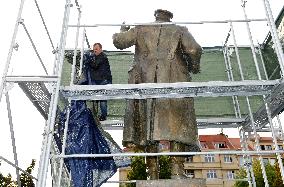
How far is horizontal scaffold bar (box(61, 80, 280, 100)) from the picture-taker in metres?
3.96

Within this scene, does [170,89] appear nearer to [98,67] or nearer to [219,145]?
[98,67]

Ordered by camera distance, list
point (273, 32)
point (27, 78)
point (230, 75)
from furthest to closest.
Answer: point (230, 75), point (273, 32), point (27, 78)

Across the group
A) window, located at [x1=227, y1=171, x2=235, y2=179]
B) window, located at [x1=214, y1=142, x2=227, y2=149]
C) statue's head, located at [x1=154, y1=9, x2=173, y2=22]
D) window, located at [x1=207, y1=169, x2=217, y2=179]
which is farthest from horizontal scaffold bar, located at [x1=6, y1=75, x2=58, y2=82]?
window, located at [x1=227, y1=171, x2=235, y2=179]

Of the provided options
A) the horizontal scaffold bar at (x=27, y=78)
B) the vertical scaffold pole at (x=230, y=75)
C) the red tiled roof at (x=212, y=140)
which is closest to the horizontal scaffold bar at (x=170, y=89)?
the horizontal scaffold bar at (x=27, y=78)

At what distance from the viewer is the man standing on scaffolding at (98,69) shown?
5277mm

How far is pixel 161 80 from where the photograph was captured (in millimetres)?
4844

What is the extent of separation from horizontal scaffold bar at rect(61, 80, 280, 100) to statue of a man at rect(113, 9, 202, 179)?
557mm

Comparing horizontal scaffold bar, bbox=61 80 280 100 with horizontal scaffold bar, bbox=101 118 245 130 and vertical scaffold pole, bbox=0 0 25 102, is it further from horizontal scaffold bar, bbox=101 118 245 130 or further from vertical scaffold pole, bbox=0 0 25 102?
horizontal scaffold bar, bbox=101 118 245 130

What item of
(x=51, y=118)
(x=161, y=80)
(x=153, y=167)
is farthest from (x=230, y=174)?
(x=51, y=118)

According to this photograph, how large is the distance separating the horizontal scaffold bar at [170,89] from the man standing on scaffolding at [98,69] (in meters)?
1.05

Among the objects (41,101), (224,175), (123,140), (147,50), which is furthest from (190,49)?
(224,175)

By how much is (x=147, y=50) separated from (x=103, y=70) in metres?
0.77

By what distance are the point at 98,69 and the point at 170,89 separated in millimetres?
1674

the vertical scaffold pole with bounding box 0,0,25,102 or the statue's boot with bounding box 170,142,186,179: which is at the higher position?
the vertical scaffold pole with bounding box 0,0,25,102
